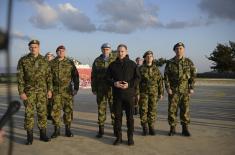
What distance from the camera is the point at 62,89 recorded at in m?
7.29

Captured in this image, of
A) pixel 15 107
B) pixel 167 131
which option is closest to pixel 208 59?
pixel 167 131

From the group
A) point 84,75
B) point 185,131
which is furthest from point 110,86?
point 84,75

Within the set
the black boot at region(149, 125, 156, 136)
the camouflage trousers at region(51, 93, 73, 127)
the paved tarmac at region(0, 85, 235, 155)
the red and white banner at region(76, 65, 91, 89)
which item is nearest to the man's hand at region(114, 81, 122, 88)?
Result: the paved tarmac at region(0, 85, 235, 155)

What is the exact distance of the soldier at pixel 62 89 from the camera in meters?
7.28

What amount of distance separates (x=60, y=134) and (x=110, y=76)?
1.77 metres

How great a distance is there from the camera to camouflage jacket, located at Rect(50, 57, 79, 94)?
7.30 meters

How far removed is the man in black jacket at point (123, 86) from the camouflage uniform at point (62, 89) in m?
1.05

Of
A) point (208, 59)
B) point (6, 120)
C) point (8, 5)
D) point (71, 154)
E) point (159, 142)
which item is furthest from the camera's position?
point (208, 59)

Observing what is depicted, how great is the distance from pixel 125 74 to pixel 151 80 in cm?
111

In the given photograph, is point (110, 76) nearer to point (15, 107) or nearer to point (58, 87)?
point (58, 87)

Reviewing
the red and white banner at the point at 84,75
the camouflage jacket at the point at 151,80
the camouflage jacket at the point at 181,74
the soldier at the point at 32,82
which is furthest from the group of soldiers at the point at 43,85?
the red and white banner at the point at 84,75

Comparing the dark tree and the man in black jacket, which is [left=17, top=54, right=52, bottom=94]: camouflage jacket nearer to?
the man in black jacket

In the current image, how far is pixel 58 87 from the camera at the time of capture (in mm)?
7305

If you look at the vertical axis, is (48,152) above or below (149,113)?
below
